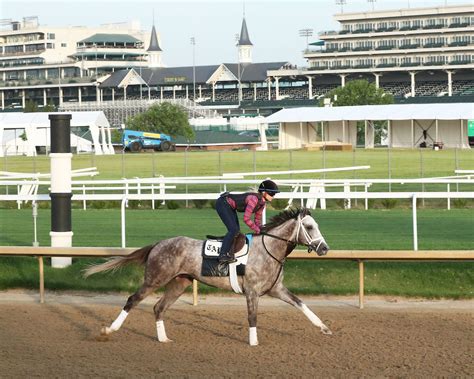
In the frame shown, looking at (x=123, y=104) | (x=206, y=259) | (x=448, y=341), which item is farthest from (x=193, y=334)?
(x=123, y=104)

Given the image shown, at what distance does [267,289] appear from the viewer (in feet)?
31.6

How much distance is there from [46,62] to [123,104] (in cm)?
4025

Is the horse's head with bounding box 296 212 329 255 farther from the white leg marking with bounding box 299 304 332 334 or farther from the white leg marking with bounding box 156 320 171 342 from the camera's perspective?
the white leg marking with bounding box 156 320 171 342

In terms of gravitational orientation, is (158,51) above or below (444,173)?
above

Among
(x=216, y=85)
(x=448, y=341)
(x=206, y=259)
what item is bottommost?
(x=448, y=341)

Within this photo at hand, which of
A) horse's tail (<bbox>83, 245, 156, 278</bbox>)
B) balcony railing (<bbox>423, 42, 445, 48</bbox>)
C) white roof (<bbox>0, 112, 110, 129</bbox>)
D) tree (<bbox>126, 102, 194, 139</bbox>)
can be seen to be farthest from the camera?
balcony railing (<bbox>423, 42, 445, 48</bbox>)

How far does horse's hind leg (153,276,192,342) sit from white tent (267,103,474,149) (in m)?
49.2

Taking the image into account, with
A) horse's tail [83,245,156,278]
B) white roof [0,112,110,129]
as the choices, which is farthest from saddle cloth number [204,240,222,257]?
white roof [0,112,110,129]

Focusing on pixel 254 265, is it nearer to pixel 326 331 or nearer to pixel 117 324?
pixel 326 331

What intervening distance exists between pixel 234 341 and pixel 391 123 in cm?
5606

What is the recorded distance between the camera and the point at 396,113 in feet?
201

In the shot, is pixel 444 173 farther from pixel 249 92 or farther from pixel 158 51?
pixel 158 51

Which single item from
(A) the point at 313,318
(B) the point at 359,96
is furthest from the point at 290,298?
(B) the point at 359,96

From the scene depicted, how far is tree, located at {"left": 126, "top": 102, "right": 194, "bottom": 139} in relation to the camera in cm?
7688
